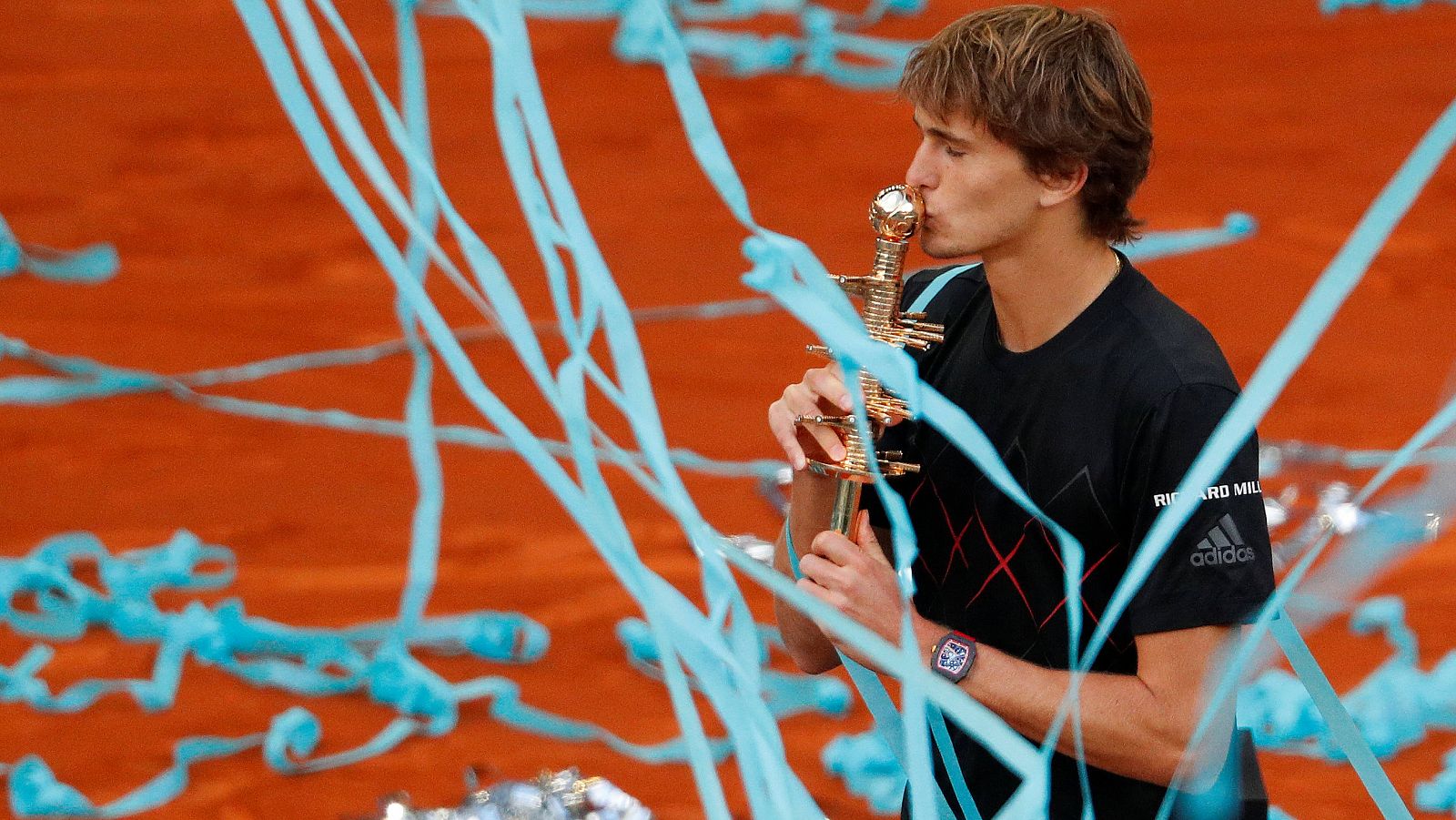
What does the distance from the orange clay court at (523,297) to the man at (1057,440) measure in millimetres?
1600

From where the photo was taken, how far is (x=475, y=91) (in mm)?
6109

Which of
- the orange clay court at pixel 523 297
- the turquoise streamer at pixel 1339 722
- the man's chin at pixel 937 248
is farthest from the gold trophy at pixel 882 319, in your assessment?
the orange clay court at pixel 523 297

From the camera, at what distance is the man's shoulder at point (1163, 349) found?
1585mm

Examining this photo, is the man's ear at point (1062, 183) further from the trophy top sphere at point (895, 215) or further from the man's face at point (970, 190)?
the trophy top sphere at point (895, 215)

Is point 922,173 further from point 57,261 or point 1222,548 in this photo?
point 57,261

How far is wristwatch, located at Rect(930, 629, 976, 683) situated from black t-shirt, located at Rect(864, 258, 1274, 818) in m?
0.15

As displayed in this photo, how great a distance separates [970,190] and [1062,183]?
0.39 ft

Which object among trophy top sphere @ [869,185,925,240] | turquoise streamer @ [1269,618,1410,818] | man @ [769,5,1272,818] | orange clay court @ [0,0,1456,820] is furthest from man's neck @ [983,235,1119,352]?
orange clay court @ [0,0,1456,820]

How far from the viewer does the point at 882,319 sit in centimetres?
144

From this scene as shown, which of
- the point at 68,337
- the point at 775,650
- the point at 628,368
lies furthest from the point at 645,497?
the point at 628,368

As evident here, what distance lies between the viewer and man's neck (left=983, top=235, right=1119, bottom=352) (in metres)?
1.71

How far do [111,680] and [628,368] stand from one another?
308cm

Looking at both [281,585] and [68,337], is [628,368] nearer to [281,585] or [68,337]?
[281,585]

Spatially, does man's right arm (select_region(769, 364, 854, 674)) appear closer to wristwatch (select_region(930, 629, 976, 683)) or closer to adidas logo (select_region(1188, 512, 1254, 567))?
wristwatch (select_region(930, 629, 976, 683))
